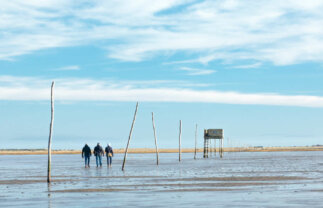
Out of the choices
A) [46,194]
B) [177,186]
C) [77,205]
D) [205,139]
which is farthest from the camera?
[205,139]

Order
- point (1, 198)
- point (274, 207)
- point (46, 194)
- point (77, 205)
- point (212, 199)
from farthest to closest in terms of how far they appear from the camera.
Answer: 1. point (46, 194)
2. point (1, 198)
3. point (212, 199)
4. point (77, 205)
5. point (274, 207)

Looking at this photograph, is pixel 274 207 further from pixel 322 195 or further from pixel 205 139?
pixel 205 139

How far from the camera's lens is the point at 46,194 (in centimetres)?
2608

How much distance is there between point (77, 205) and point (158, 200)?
3.06 metres

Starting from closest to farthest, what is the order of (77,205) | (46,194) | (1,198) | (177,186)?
1. (77,205)
2. (1,198)
3. (46,194)
4. (177,186)

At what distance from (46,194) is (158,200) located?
6055 millimetres

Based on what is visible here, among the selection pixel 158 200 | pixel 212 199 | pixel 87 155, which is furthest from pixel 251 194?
pixel 87 155

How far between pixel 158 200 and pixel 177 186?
285 inches

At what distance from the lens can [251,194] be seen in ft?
80.3

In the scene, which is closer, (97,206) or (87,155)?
(97,206)

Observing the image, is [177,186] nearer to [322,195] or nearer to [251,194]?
[251,194]

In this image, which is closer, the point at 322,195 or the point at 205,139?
the point at 322,195

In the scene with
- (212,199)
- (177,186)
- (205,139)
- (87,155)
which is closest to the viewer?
(212,199)

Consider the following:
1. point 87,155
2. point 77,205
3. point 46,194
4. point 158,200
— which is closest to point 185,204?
point 158,200
